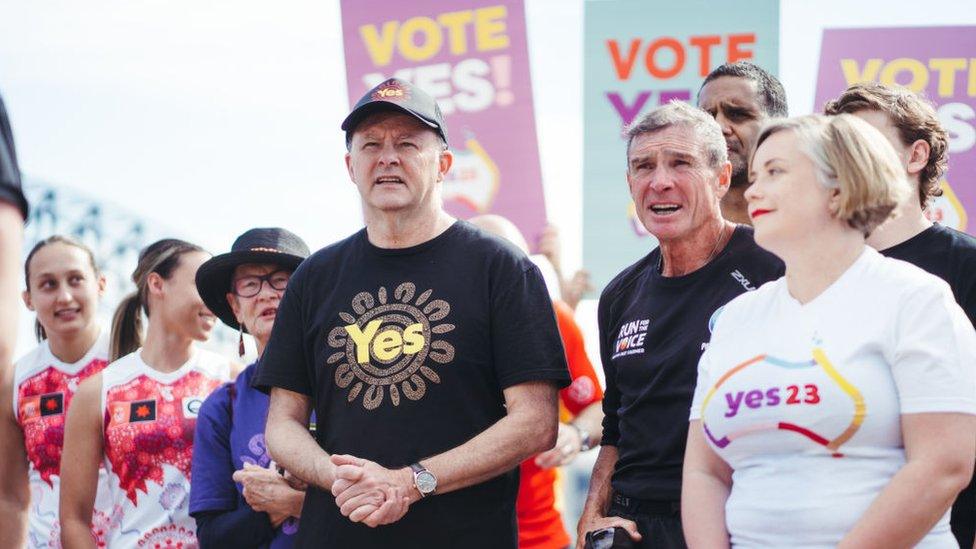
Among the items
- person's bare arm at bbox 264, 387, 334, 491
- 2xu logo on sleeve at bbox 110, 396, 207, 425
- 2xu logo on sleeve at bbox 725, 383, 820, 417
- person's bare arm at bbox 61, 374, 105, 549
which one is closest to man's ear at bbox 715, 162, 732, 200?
2xu logo on sleeve at bbox 725, 383, 820, 417

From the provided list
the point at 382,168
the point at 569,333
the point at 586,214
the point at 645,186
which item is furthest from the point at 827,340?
the point at 586,214

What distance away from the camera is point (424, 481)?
10.0 ft

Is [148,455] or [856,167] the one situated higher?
[856,167]

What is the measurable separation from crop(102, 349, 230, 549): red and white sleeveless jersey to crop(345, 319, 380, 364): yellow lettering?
60.5 inches

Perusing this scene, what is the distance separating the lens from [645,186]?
10.8 feet

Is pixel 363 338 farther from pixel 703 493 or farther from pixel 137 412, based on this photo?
pixel 137 412

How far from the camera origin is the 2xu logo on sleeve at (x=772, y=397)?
239 cm

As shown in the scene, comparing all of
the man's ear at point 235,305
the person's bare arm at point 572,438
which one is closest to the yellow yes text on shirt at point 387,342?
the person's bare arm at point 572,438

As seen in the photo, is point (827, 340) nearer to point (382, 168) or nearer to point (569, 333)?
point (382, 168)

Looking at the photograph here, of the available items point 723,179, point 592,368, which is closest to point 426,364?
point 723,179

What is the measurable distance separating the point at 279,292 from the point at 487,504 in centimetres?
130

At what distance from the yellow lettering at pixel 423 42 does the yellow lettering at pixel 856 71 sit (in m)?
2.38

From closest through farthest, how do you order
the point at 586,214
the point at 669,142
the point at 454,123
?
the point at 669,142, the point at 586,214, the point at 454,123

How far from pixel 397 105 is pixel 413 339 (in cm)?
69
